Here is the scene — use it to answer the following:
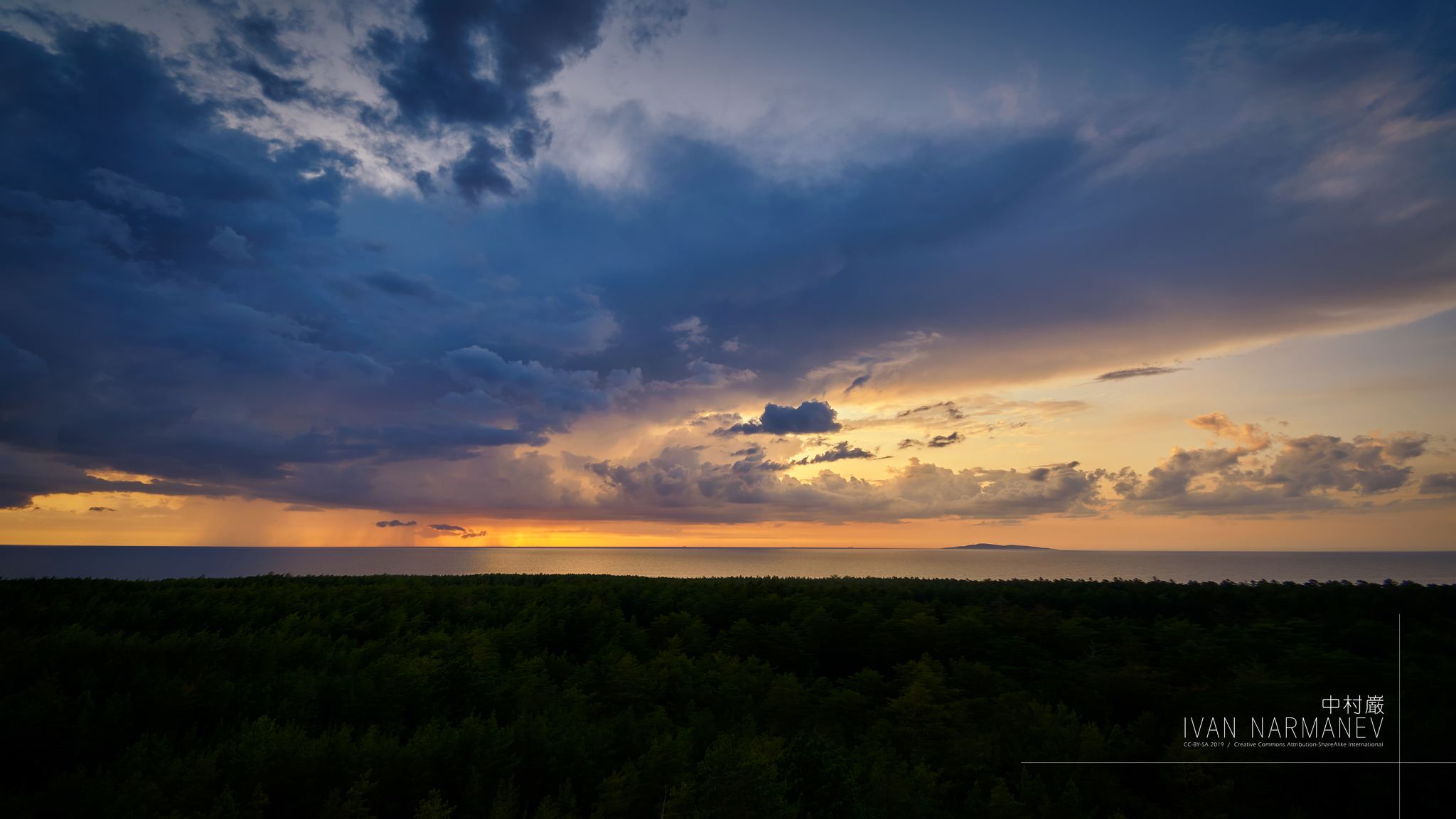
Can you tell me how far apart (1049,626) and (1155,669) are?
6.95m

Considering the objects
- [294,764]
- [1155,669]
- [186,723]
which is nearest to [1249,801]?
[1155,669]

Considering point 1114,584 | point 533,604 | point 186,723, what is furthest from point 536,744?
point 1114,584

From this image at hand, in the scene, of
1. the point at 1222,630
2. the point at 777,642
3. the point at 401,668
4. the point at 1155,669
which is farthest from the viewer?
the point at 777,642

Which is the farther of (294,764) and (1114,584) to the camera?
(1114,584)

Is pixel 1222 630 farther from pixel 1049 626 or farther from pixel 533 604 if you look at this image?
pixel 533 604

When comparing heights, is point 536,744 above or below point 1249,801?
above

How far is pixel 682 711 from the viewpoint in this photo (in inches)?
716

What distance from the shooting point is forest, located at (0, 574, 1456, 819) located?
10.9 meters

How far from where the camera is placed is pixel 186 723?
1484 cm

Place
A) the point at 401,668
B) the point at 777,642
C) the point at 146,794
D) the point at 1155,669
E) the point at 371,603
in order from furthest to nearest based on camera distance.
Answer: the point at 371,603 → the point at 777,642 → the point at 1155,669 → the point at 401,668 → the point at 146,794

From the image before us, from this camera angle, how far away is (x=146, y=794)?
9.28m

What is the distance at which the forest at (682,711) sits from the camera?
1093cm

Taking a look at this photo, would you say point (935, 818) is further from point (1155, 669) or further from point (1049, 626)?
point (1049, 626)

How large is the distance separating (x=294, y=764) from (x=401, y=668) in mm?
6477
